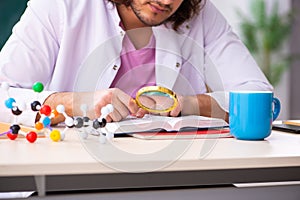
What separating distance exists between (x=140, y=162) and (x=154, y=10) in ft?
2.89

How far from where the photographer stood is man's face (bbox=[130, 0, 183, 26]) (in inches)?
65.3

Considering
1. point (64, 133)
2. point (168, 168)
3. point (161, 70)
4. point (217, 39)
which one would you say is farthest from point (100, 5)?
point (168, 168)

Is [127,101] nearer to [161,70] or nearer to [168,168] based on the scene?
[168,168]

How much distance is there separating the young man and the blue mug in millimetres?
304

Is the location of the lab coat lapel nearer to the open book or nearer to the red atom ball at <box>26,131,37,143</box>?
the open book

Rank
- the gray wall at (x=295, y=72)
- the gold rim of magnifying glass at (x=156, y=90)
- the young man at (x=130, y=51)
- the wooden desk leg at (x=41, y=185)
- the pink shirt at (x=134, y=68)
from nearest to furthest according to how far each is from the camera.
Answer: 1. the wooden desk leg at (x=41, y=185)
2. the gold rim of magnifying glass at (x=156, y=90)
3. the young man at (x=130, y=51)
4. the pink shirt at (x=134, y=68)
5. the gray wall at (x=295, y=72)

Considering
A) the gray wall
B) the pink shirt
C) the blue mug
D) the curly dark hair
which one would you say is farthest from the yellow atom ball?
the gray wall

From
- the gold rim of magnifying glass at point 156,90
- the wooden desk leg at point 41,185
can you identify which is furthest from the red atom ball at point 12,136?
the gold rim of magnifying glass at point 156,90

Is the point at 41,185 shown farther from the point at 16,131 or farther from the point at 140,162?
the point at 140,162

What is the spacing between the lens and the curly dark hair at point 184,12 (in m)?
1.87

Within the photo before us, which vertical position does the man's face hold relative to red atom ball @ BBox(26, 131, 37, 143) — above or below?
above

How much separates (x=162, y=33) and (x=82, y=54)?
0.95 feet

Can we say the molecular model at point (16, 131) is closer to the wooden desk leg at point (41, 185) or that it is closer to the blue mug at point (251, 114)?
the wooden desk leg at point (41, 185)

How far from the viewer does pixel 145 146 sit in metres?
1.04
